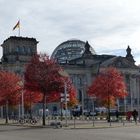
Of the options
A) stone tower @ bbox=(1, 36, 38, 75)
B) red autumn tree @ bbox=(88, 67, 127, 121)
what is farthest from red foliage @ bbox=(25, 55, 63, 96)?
stone tower @ bbox=(1, 36, 38, 75)

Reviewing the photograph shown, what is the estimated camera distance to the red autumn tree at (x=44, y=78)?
6172 cm

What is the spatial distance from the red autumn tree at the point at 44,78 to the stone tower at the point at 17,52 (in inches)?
3425

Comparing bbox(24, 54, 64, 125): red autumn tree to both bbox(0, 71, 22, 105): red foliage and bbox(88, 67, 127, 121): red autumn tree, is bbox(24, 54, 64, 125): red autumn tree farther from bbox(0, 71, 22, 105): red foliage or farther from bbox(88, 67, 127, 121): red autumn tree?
bbox(88, 67, 127, 121): red autumn tree

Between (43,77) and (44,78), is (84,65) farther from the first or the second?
(43,77)

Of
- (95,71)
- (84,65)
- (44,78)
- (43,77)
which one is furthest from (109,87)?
(84,65)

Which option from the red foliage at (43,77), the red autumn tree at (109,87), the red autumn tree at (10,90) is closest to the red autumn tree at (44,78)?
the red foliage at (43,77)

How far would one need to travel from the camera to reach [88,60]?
178 metres

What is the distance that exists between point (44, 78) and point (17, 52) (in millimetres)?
91614

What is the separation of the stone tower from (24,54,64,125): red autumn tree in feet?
285

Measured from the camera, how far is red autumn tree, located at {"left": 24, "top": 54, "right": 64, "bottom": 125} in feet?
202

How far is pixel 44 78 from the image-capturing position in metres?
62.0

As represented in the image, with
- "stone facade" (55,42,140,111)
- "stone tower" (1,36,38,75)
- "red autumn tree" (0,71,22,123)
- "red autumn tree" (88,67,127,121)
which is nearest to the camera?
"red autumn tree" (0,71,22,123)

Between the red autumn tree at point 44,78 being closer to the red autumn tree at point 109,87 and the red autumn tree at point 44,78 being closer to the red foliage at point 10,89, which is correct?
the red foliage at point 10,89

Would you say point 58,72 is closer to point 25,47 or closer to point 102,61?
point 25,47
